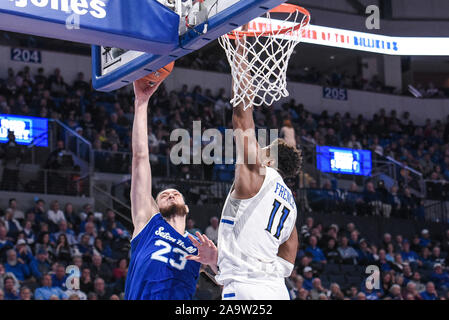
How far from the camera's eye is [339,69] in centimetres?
2167

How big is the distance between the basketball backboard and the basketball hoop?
0.86 ft

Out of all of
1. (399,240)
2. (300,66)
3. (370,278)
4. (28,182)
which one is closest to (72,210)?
(28,182)

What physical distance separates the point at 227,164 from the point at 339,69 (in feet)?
30.6

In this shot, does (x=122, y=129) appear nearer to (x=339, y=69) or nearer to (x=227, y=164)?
(x=227, y=164)

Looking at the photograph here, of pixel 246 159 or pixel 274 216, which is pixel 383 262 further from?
pixel 246 159

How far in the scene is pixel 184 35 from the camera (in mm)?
3893

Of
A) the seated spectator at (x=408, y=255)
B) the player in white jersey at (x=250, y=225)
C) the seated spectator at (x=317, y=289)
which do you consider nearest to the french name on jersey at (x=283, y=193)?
the player in white jersey at (x=250, y=225)

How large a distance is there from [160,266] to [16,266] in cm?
555

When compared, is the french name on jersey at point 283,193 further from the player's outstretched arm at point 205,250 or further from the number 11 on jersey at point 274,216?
the player's outstretched arm at point 205,250

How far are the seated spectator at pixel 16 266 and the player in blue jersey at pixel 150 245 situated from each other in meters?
5.19

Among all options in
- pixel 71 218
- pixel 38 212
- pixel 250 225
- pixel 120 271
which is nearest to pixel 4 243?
pixel 38 212

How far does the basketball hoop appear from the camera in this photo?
3.87 m

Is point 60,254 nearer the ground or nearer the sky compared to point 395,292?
nearer the sky

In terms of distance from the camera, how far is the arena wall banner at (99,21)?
137 inches
